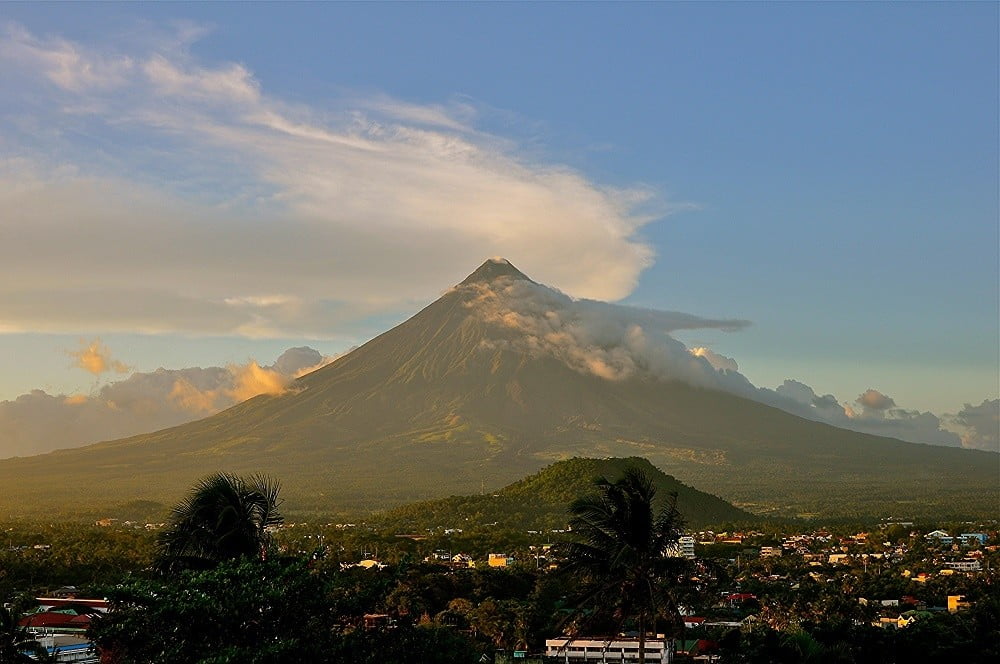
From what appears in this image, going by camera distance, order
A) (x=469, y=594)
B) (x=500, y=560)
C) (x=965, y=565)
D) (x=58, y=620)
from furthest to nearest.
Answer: (x=500, y=560) → (x=965, y=565) → (x=469, y=594) → (x=58, y=620)

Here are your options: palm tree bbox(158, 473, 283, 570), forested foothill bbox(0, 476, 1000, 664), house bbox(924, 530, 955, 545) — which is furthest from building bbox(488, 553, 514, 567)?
palm tree bbox(158, 473, 283, 570)

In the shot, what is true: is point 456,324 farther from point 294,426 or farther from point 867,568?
point 867,568

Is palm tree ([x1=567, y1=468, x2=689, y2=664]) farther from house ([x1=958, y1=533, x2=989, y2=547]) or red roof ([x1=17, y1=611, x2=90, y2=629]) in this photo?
house ([x1=958, y1=533, x2=989, y2=547])

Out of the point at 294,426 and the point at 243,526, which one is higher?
the point at 294,426

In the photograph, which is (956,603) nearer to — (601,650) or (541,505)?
(601,650)

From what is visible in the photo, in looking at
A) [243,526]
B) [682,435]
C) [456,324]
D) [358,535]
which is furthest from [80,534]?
[456,324]

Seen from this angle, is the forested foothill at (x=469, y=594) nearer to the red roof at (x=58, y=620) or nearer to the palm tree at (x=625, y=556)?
the palm tree at (x=625, y=556)

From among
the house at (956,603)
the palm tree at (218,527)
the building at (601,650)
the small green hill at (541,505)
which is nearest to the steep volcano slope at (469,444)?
the small green hill at (541,505)

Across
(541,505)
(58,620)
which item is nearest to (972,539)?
(541,505)
